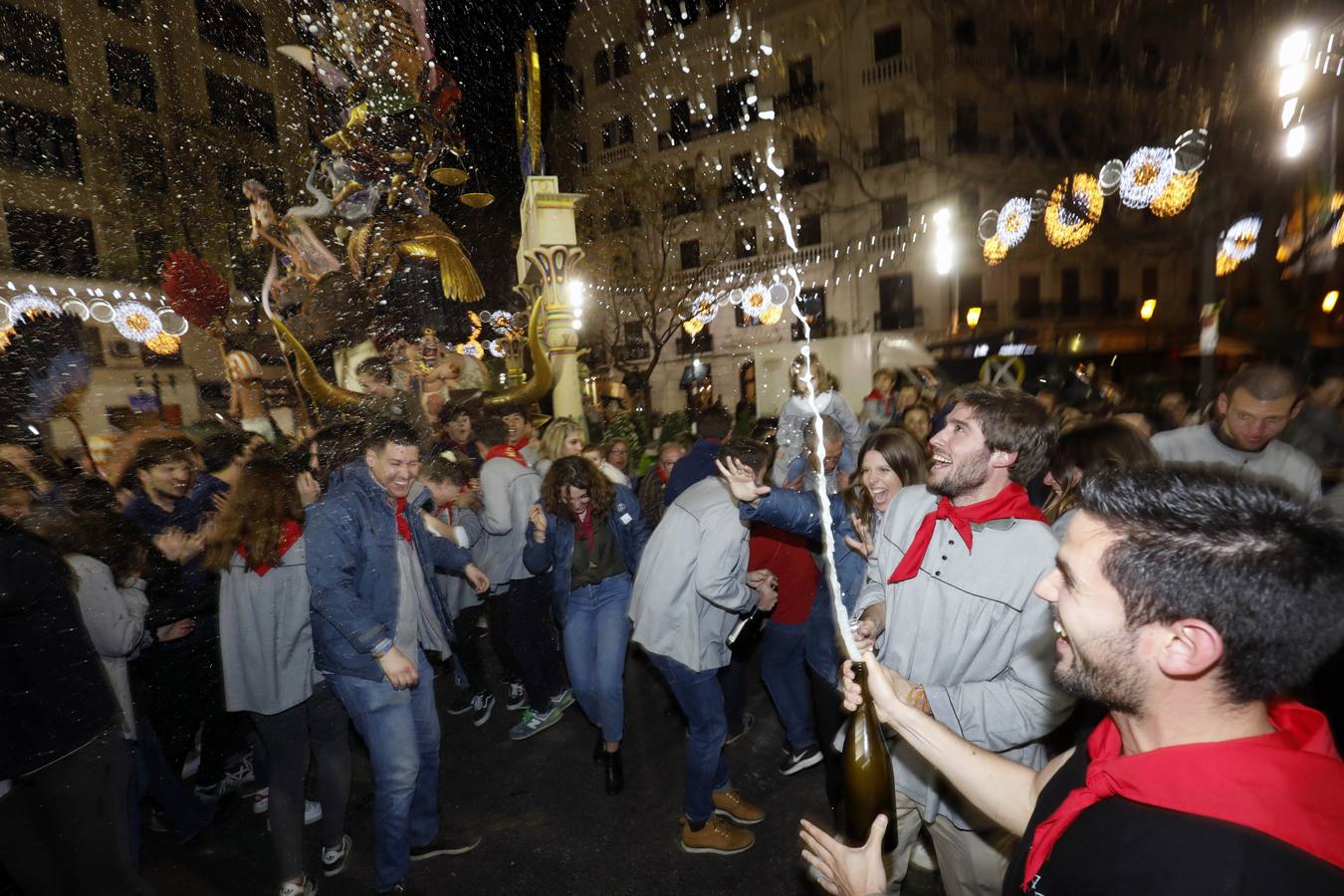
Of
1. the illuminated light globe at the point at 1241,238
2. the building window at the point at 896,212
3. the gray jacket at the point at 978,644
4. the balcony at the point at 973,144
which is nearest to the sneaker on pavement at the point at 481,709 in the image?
the gray jacket at the point at 978,644

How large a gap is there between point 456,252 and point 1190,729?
34.1 feet

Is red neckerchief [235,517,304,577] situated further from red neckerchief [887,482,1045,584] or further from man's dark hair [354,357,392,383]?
man's dark hair [354,357,392,383]

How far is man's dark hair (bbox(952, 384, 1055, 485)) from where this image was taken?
2.03 metres

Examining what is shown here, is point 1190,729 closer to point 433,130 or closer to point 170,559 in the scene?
point 170,559

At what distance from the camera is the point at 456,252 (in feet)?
31.8

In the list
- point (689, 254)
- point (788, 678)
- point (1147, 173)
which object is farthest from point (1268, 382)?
point (689, 254)

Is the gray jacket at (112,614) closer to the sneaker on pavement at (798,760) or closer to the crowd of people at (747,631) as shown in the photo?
the crowd of people at (747,631)

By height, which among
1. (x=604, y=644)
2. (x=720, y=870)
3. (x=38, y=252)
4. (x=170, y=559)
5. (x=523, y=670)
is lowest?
(x=720, y=870)

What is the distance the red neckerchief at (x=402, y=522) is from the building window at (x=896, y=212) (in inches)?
Result: 959

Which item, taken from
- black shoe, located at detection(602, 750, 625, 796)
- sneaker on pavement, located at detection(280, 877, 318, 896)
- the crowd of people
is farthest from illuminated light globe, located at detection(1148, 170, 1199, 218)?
sneaker on pavement, located at detection(280, 877, 318, 896)

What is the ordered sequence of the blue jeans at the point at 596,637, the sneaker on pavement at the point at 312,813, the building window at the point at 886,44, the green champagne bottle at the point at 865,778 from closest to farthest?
the green champagne bottle at the point at 865,778, the sneaker on pavement at the point at 312,813, the blue jeans at the point at 596,637, the building window at the point at 886,44

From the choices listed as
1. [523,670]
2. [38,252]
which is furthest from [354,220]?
[523,670]

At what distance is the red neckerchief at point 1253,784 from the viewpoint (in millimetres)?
833

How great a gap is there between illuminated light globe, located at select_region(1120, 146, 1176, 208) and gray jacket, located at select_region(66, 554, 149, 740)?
1610cm
